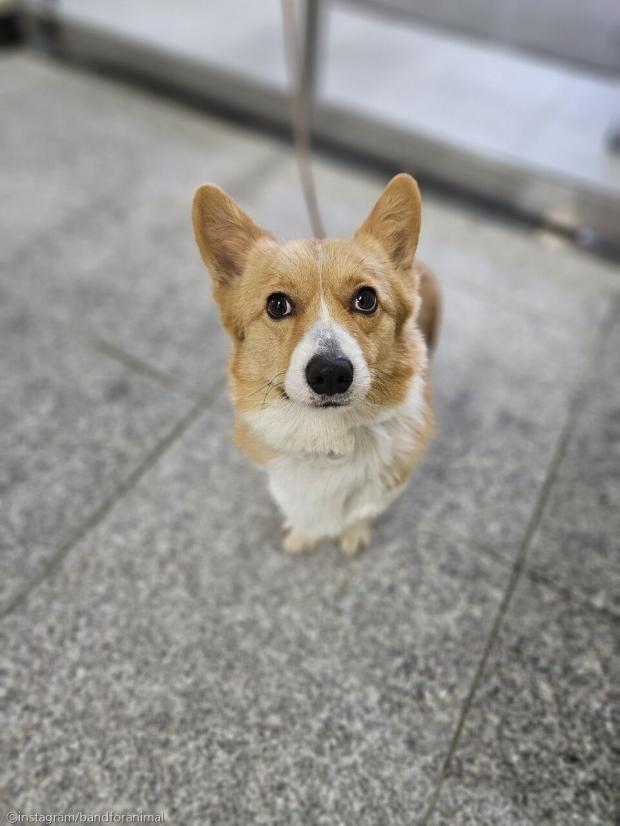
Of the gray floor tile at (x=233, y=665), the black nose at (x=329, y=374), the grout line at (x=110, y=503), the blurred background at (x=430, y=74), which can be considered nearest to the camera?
the black nose at (x=329, y=374)

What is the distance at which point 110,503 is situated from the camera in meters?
2.01

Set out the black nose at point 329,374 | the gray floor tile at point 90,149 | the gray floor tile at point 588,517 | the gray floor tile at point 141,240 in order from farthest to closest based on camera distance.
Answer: the gray floor tile at point 90,149 → the gray floor tile at point 141,240 → the gray floor tile at point 588,517 → the black nose at point 329,374

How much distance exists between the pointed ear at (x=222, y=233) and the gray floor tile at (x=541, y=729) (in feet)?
A: 4.58

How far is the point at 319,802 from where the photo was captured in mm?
1463

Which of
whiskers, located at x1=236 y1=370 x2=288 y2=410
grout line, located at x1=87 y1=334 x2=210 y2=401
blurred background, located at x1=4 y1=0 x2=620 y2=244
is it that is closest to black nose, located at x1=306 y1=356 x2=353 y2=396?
whiskers, located at x1=236 y1=370 x2=288 y2=410

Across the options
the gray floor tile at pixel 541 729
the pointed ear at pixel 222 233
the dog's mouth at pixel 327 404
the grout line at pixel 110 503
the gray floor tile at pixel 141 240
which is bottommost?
the gray floor tile at pixel 541 729

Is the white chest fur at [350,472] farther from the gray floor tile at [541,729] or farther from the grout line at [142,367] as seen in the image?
the grout line at [142,367]

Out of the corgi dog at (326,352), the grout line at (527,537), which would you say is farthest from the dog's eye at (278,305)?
the grout line at (527,537)

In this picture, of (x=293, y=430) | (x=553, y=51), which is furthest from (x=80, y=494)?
(x=553, y=51)

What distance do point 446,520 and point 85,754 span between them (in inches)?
52.2

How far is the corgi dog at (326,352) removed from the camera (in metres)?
1.30

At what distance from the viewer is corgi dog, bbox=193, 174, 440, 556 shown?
1.30 metres

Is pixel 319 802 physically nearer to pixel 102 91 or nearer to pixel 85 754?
pixel 85 754

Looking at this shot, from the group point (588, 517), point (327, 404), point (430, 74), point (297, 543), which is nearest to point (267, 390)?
point (327, 404)
